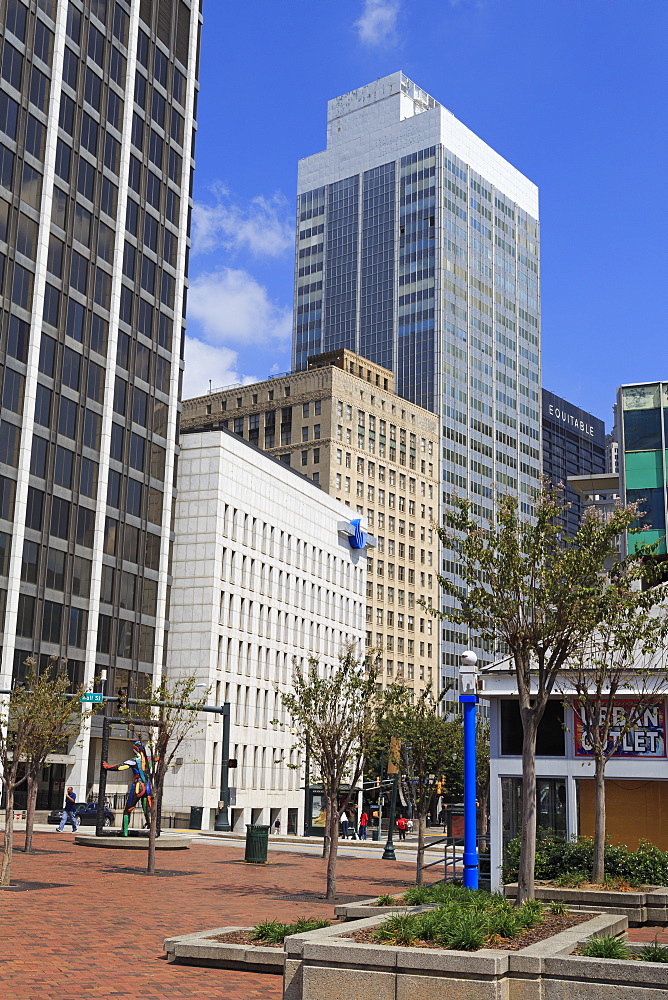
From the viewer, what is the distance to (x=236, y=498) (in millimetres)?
83938

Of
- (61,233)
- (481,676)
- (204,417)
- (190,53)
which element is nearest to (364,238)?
(204,417)

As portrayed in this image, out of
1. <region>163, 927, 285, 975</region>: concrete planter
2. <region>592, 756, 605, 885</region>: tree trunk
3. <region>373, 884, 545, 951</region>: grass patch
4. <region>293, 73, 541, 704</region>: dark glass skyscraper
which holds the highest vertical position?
<region>293, 73, 541, 704</region>: dark glass skyscraper

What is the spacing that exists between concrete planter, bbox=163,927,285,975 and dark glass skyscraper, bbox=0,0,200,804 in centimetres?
4834

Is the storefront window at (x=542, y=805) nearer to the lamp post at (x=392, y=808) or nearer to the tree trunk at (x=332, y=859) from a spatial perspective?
the tree trunk at (x=332, y=859)

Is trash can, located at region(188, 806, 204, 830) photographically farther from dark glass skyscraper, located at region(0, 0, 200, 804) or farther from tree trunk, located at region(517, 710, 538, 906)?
tree trunk, located at region(517, 710, 538, 906)

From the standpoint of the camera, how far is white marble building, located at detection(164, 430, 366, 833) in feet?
262

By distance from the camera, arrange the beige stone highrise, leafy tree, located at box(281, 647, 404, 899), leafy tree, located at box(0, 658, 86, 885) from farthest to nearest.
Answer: the beige stone highrise
leafy tree, located at box(0, 658, 86, 885)
leafy tree, located at box(281, 647, 404, 899)

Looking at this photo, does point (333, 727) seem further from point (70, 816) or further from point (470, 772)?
point (70, 816)

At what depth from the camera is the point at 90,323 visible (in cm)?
7188

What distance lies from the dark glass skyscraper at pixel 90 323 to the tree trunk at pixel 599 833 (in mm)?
45228

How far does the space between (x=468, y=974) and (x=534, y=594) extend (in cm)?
823

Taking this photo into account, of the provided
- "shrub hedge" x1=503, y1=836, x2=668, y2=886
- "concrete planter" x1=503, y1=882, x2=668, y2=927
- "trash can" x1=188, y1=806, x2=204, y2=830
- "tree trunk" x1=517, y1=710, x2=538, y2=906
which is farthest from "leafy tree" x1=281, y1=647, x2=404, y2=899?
"trash can" x1=188, y1=806, x2=204, y2=830

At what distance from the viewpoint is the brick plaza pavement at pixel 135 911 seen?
13.1 meters

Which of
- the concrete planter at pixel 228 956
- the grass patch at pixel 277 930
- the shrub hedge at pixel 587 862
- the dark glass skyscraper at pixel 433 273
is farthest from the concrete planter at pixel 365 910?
the dark glass skyscraper at pixel 433 273
